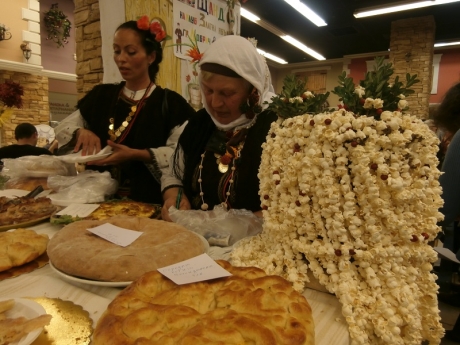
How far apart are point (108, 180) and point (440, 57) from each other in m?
10.6

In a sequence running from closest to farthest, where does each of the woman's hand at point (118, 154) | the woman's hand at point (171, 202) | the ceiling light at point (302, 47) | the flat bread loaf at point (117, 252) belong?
1. the flat bread loaf at point (117, 252)
2. the woman's hand at point (171, 202)
3. the woman's hand at point (118, 154)
4. the ceiling light at point (302, 47)

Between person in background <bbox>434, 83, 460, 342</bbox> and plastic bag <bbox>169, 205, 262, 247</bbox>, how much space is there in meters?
1.31

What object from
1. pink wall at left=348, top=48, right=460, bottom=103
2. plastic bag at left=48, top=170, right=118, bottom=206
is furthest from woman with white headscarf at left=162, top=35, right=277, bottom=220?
pink wall at left=348, top=48, right=460, bottom=103

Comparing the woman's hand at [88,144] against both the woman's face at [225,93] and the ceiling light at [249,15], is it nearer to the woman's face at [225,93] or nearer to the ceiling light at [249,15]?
the woman's face at [225,93]

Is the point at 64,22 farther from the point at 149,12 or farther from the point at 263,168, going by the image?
the point at 263,168

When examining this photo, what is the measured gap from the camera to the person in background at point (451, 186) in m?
2.03

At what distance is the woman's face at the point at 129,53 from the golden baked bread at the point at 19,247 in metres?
1.28

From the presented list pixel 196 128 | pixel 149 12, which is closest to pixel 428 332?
pixel 196 128

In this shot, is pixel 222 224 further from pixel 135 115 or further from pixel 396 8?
pixel 396 8

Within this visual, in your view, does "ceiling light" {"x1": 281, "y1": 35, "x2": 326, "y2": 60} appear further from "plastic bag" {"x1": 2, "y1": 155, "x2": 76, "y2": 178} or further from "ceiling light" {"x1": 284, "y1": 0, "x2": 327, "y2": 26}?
"plastic bag" {"x1": 2, "y1": 155, "x2": 76, "y2": 178}

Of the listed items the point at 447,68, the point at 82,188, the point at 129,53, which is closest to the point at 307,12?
the point at 447,68

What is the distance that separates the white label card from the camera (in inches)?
60.7

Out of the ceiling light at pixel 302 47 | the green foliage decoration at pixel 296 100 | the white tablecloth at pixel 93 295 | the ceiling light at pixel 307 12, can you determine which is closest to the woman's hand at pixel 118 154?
the white tablecloth at pixel 93 295

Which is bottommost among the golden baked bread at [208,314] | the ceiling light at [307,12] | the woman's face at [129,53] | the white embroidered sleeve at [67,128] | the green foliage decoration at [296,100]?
the golden baked bread at [208,314]
